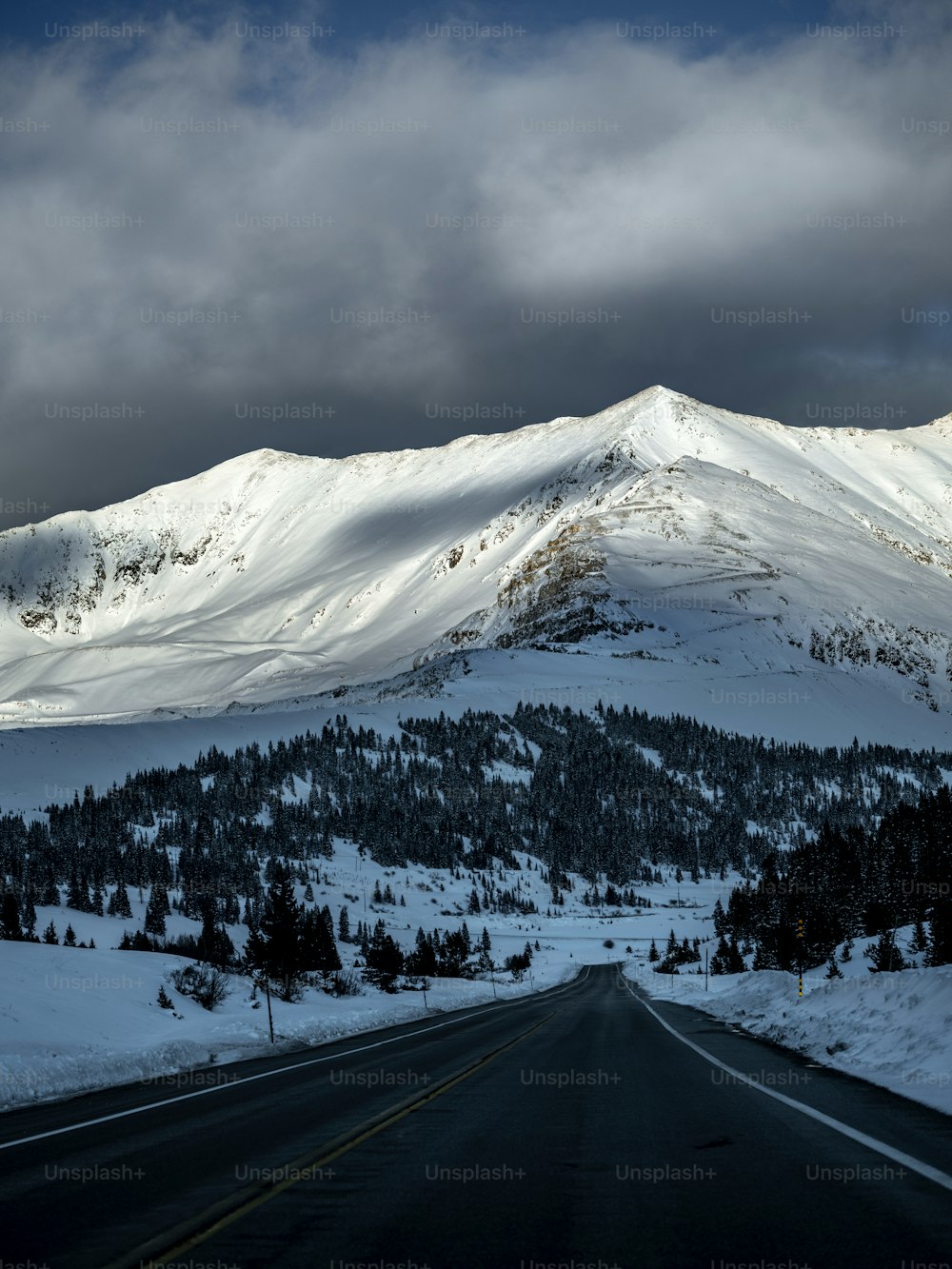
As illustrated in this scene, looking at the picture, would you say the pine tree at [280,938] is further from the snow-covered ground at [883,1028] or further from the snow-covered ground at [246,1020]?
the snow-covered ground at [883,1028]

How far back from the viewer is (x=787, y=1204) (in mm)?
9188

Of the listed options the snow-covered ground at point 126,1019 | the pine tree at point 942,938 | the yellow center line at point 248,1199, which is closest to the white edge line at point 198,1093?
the snow-covered ground at point 126,1019

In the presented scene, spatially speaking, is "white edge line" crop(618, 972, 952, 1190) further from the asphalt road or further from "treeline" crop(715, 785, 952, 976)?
"treeline" crop(715, 785, 952, 976)

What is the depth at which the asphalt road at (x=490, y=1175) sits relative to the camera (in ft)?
26.6

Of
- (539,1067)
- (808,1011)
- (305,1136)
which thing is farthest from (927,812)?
(305,1136)

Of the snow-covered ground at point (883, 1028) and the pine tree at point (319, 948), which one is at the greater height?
the snow-covered ground at point (883, 1028)

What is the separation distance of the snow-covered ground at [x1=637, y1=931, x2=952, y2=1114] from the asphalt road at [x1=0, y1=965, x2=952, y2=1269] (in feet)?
2.54

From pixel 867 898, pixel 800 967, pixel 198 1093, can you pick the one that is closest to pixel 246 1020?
pixel 800 967

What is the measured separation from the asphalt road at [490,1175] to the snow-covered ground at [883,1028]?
0.77m

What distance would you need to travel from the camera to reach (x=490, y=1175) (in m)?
10.8

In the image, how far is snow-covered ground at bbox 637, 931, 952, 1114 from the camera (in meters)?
17.0

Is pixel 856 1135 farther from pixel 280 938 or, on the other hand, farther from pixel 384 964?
pixel 384 964

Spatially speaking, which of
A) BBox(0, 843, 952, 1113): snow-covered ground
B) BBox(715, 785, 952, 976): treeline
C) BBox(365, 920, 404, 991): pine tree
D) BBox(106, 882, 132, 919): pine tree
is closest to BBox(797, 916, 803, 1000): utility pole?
BBox(0, 843, 952, 1113): snow-covered ground

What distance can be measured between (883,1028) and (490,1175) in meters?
13.0
